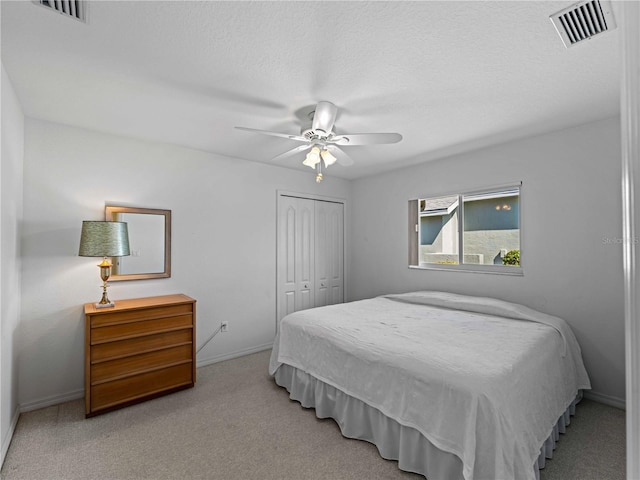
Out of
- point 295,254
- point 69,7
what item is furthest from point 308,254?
point 69,7

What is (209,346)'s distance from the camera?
357 centimetres

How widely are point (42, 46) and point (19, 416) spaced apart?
8.87ft

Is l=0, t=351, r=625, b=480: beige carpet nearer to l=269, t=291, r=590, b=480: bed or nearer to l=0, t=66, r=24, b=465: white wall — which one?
l=269, t=291, r=590, b=480: bed

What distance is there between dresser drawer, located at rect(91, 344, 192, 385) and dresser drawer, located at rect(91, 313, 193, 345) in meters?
0.18

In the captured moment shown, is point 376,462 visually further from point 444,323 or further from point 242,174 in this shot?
point 242,174

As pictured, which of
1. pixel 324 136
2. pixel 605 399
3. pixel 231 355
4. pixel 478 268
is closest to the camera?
pixel 324 136

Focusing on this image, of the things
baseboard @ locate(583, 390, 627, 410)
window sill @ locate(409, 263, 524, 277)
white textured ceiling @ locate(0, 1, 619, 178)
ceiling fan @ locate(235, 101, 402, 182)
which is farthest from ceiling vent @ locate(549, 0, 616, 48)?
baseboard @ locate(583, 390, 627, 410)

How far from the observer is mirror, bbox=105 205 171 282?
3.01 metres

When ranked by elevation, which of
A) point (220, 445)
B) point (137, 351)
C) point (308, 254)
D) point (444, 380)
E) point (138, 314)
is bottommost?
point (220, 445)

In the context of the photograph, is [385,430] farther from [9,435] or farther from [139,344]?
[9,435]

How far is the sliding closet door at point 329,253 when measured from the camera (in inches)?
183

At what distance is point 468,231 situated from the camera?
3758 millimetres

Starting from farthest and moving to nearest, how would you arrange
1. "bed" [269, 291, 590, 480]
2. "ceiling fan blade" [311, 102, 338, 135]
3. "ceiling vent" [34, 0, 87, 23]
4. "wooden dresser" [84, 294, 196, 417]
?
1. "wooden dresser" [84, 294, 196, 417]
2. "ceiling fan blade" [311, 102, 338, 135]
3. "bed" [269, 291, 590, 480]
4. "ceiling vent" [34, 0, 87, 23]

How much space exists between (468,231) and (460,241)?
0.15 meters
